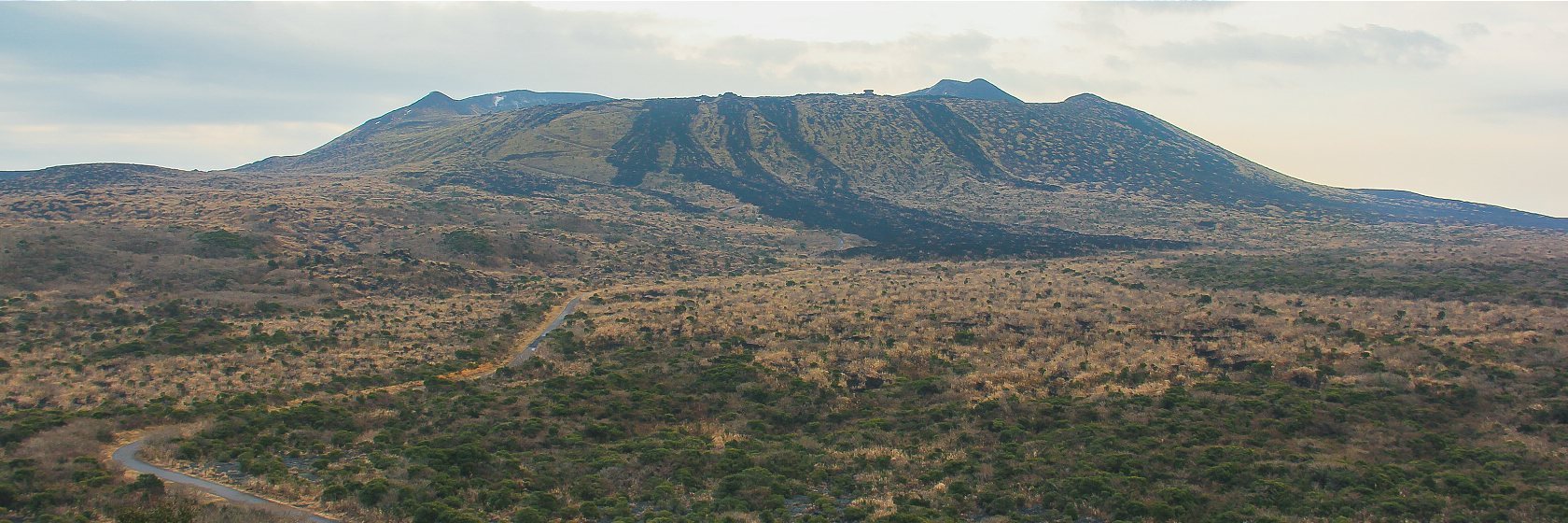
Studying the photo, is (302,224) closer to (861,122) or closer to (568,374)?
(568,374)

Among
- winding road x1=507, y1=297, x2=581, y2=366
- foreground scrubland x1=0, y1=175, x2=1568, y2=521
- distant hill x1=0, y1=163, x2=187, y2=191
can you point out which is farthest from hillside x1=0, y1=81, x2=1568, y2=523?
distant hill x1=0, y1=163, x2=187, y2=191

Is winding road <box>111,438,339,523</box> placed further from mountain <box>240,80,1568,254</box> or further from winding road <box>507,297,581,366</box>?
mountain <box>240,80,1568,254</box>

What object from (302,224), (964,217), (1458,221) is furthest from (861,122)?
(302,224)

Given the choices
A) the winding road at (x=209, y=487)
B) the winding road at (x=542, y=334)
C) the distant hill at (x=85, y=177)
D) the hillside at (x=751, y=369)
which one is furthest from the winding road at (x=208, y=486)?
the distant hill at (x=85, y=177)

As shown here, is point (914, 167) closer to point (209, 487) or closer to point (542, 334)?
point (542, 334)

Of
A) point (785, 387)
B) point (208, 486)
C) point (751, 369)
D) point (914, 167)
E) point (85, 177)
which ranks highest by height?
point (914, 167)

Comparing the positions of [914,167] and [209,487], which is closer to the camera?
[209,487]

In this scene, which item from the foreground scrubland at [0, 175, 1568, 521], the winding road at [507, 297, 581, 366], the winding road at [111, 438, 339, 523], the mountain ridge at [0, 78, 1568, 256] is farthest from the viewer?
the mountain ridge at [0, 78, 1568, 256]

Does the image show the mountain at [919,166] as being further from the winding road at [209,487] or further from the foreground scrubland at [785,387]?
the winding road at [209,487]

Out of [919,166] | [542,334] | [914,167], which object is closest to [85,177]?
[542,334]
